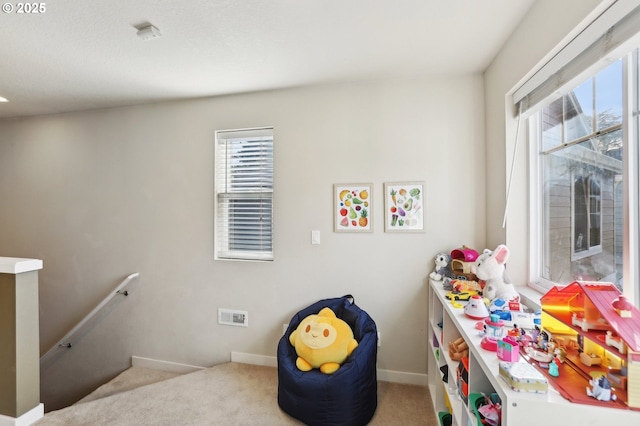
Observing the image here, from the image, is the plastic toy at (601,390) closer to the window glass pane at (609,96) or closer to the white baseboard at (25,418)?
the window glass pane at (609,96)

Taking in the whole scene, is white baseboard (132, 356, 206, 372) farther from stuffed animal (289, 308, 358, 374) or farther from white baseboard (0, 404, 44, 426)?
stuffed animal (289, 308, 358, 374)

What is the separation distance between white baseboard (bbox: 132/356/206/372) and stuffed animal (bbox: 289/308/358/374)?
1.32m

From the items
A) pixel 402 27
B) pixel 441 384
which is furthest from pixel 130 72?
pixel 441 384

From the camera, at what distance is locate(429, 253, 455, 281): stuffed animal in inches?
81.3

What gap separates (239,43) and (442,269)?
2.07 metres

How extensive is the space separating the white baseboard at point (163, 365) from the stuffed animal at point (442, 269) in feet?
7.29

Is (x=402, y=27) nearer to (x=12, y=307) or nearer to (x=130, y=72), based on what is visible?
(x=130, y=72)

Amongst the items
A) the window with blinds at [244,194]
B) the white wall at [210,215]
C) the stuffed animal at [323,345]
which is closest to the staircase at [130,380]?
the white wall at [210,215]

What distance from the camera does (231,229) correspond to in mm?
2621

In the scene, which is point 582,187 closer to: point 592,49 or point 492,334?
point 592,49

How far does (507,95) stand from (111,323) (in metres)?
3.88

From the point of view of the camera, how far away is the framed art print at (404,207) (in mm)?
2186

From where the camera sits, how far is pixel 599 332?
895mm

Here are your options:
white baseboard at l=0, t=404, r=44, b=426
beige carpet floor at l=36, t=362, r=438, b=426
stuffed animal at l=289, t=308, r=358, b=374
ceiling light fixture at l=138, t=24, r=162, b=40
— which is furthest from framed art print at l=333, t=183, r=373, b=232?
white baseboard at l=0, t=404, r=44, b=426
